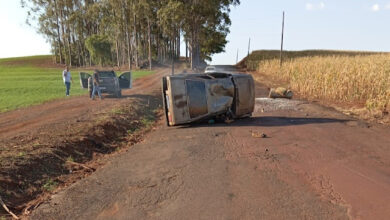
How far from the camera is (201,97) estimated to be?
10828 millimetres

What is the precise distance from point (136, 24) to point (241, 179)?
57.7m

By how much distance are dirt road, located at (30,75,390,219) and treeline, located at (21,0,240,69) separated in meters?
37.9

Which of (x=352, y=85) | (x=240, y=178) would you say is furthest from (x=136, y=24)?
(x=240, y=178)

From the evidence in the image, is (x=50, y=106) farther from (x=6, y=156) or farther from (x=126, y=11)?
(x=126, y=11)

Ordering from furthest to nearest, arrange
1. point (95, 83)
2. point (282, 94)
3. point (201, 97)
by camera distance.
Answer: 1. point (282, 94)
2. point (95, 83)
3. point (201, 97)

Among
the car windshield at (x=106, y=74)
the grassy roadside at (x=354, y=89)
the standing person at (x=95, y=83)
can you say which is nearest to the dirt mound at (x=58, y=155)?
the standing person at (x=95, y=83)

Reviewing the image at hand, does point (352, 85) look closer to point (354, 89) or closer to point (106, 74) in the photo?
point (354, 89)

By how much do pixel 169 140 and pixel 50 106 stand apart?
8846 millimetres

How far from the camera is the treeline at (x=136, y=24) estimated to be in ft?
153

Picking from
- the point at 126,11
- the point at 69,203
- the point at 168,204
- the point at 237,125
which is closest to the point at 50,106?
the point at 237,125

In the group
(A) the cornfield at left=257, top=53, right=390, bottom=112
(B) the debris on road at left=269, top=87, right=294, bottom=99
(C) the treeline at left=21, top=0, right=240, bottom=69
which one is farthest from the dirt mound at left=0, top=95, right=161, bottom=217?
(C) the treeline at left=21, top=0, right=240, bottom=69

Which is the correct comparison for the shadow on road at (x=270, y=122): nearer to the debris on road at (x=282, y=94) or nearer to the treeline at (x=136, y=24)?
the debris on road at (x=282, y=94)

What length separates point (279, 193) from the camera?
5520mm

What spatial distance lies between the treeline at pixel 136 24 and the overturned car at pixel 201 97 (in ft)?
114
